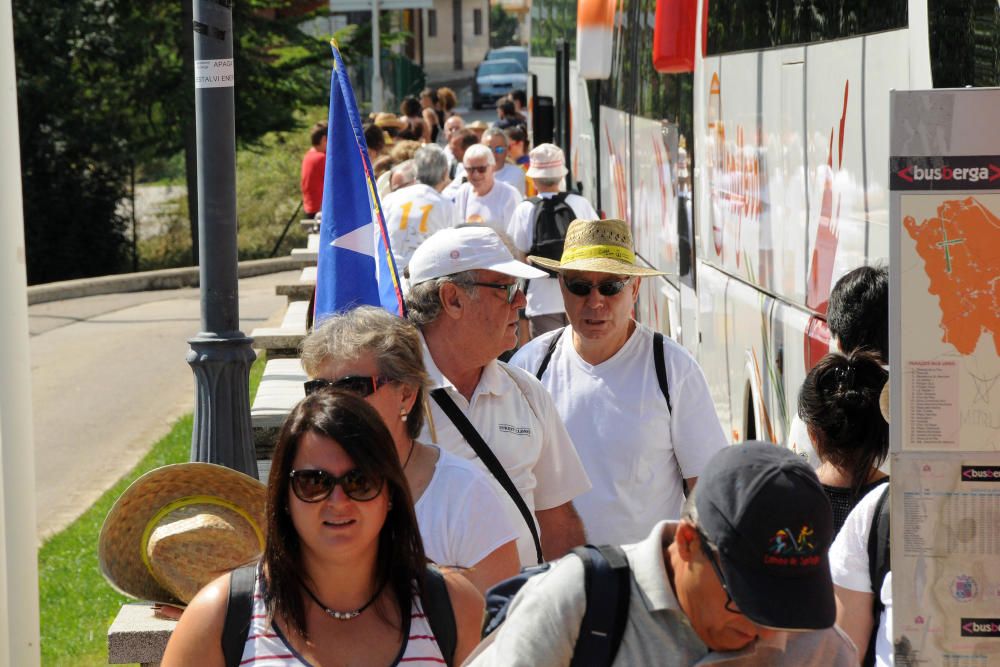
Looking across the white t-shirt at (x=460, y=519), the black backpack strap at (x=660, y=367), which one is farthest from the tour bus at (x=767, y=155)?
the white t-shirt at (x=460, y=519)

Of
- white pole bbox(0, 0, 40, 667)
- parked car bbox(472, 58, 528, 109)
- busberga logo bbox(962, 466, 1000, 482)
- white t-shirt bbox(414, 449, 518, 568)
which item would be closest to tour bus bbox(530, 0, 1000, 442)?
busberga logo bbox(962, 466, 1000, 482)

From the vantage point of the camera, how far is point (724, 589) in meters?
2.18

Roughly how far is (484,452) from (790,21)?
282 centimetres

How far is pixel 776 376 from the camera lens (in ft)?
20.4

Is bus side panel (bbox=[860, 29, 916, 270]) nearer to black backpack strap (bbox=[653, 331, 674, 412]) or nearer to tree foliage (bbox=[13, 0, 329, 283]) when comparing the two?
black backpack strap (bbox=[653, 331, 674, 412])

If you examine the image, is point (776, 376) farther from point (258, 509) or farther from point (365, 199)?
point (258, 509)

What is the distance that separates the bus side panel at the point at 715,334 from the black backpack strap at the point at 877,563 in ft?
13.7

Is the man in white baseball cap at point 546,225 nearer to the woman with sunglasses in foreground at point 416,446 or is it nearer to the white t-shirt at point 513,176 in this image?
the white t-shirt at point 513,176

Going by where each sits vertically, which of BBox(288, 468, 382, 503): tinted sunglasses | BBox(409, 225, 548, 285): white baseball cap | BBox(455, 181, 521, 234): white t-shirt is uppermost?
BBox(455, 181, 521, 234): white t-shirt

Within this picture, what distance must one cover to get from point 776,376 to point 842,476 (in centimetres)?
266

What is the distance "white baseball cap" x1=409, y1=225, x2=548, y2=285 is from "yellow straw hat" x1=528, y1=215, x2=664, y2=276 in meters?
0.68

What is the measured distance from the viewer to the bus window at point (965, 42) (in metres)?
4.17

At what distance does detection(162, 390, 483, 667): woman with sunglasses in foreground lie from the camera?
114 inches

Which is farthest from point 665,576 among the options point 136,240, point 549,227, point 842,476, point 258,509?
point 136,240
